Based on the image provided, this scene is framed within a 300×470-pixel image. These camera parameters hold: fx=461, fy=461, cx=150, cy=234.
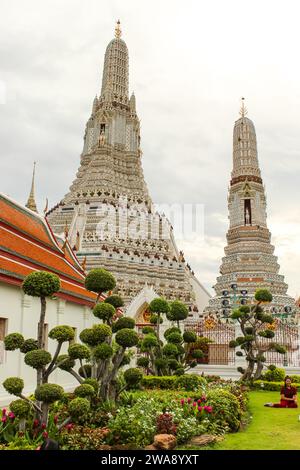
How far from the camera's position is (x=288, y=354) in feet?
80.5

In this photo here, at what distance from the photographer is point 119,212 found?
168 ft

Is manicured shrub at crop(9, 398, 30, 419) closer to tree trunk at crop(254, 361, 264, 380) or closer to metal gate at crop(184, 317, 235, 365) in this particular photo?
tree trunk at crop(254, 361, 264, 380)

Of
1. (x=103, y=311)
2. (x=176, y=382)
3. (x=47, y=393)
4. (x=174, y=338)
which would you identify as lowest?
(x=176, y=382)

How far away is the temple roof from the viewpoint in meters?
12.9

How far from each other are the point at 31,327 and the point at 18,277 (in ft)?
6.56

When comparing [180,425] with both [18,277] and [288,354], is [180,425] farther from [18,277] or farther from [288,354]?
[288,354]

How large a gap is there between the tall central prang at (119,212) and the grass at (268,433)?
28921 mm

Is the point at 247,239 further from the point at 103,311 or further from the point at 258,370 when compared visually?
the point at 103,311

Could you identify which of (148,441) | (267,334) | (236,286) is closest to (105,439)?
(148,441)

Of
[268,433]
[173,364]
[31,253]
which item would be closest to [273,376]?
[173,364]

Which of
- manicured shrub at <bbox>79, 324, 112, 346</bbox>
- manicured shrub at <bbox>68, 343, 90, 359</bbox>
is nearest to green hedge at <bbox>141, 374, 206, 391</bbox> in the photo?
manicured shrub at <bbox>79, 324, 112, 346</bbox>

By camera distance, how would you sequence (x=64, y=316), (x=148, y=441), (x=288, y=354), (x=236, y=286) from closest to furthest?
(x=148, y=441), (x=64, y=316), (x=288, y=354), (x=236, y=286)

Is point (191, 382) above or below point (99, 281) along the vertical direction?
below

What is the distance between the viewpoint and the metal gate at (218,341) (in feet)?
79.2
